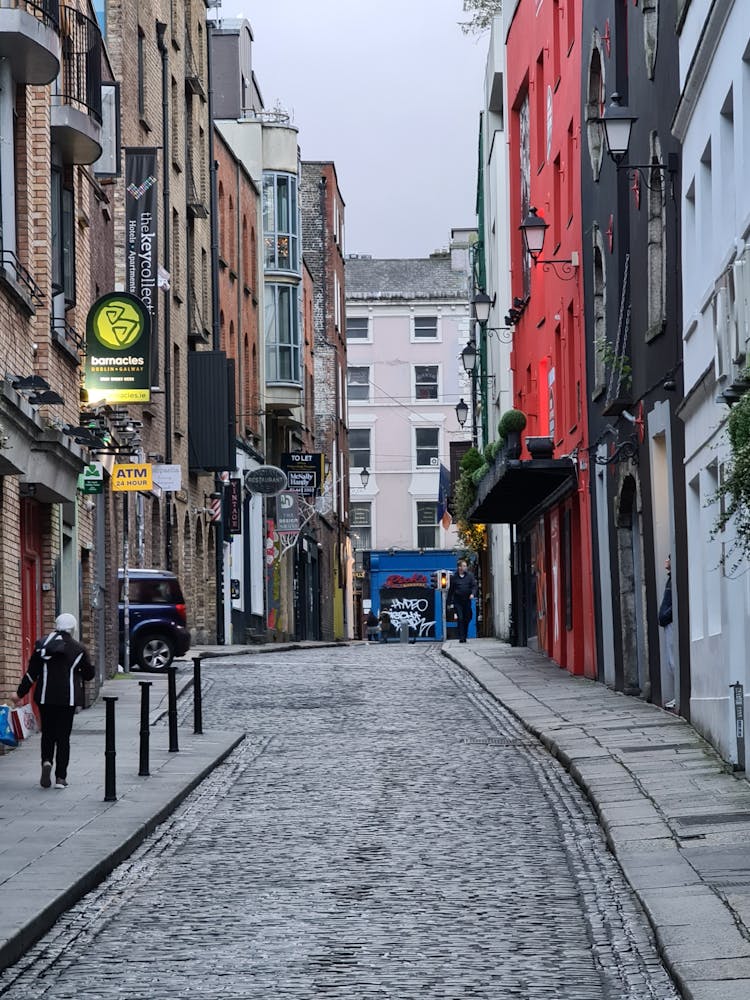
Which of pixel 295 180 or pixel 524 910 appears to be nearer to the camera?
pixel 524 910

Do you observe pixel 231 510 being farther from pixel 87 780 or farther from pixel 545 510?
pixel 87 780

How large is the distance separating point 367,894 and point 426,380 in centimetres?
8014

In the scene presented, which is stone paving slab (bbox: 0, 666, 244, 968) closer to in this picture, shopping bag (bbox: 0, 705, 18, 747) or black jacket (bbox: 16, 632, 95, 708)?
shopping bag (bbox: 0, 705, 18, 747)

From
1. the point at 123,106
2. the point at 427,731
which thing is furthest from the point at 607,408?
the point at 123,106

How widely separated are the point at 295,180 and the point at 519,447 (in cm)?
3024

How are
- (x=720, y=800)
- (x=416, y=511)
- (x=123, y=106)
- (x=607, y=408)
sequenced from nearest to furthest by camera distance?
(x=720, y=800)
(x=607, y=408)
(x=123, y=106)
(x=416, y=511)

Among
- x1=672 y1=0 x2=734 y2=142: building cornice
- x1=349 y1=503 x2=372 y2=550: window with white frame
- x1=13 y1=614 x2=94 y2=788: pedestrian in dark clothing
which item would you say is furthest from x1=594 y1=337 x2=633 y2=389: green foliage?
x1=349 y1=503 x2=372 y2=550: window with white frame

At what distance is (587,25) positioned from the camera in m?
27.9

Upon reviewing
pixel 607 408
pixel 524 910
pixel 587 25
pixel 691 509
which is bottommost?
pixel 524 910

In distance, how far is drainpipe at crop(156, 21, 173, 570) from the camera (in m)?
40.2

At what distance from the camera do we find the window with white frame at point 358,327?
298 ft

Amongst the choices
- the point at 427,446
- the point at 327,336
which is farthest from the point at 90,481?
the point at 427,446

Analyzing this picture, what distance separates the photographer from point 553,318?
33.0 metres

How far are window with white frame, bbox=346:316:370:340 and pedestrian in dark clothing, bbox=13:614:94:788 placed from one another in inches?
2929
